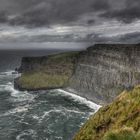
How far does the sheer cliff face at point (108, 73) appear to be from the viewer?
160 m

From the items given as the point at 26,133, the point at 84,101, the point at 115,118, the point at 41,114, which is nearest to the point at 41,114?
the point at 41,114

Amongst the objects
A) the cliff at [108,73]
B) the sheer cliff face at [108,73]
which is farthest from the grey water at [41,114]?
the sheer cliff face at [108,73]

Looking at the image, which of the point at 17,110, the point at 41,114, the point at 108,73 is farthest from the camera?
the point at 108,73

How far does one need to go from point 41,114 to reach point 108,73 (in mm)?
60088

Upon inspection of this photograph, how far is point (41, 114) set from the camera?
433 feet

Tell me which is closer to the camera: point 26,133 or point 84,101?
point 26,133

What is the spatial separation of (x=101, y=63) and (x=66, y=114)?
6278 centimetres

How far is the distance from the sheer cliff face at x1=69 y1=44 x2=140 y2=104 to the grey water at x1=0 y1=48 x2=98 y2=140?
11.1 m

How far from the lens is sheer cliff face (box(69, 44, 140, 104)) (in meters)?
160

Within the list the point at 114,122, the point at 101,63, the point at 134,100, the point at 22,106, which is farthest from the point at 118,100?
the point at 101,63

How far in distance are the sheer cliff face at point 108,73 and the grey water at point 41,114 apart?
1106cm

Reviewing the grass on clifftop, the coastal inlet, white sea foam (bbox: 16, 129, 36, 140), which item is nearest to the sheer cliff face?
the coastal inlet

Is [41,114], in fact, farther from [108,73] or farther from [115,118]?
[115,118]

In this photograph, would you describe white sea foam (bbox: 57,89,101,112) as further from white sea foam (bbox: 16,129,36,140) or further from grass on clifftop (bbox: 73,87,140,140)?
grass on clifftop (bbox: 73,87,140,140)
